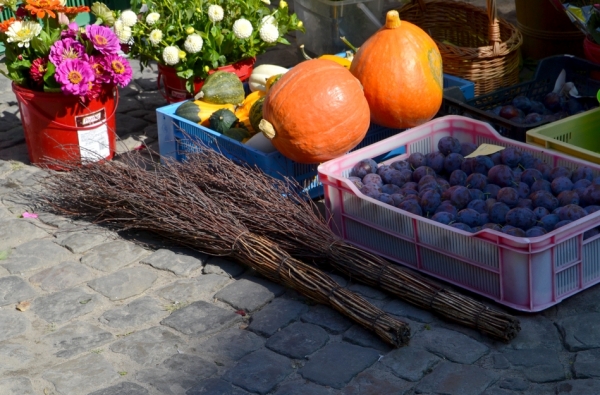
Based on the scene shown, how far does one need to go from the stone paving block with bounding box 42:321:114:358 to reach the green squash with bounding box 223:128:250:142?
1.32 meters

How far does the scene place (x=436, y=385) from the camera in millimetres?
2900

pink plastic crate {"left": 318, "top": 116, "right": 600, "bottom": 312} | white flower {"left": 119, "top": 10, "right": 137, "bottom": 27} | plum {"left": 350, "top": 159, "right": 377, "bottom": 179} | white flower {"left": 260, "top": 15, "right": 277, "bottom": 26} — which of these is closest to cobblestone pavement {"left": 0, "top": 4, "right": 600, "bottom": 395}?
pink plastic crate {"left": 318, "top": 116, "right": 600, "bottom": 312}

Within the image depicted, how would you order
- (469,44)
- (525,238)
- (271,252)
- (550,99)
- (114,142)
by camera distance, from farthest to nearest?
(469,44), (114,142), (550,99), (271,252), (525,238)

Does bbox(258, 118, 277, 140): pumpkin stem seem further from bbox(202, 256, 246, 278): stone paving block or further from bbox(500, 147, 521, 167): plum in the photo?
bbox(500, 147, 521, 167): plum

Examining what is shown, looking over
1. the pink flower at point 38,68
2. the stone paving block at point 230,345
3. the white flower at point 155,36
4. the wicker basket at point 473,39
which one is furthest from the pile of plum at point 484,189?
the pink flower at point 38,68

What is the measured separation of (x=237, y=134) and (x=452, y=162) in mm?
1135

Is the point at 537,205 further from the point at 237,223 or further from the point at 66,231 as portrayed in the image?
the point at 66,231

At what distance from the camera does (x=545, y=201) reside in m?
3.43

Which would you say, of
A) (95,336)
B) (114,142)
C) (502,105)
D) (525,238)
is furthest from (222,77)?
(525,238)

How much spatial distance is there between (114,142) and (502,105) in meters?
2.23

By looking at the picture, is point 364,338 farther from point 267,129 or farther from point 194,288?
point 267,129

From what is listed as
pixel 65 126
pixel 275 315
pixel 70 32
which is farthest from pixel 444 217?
pixel 70 32

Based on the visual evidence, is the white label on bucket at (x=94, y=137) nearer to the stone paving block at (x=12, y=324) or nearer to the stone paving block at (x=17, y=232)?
the stone paving block at (x=17, y=232)

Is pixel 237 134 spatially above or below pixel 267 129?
below
